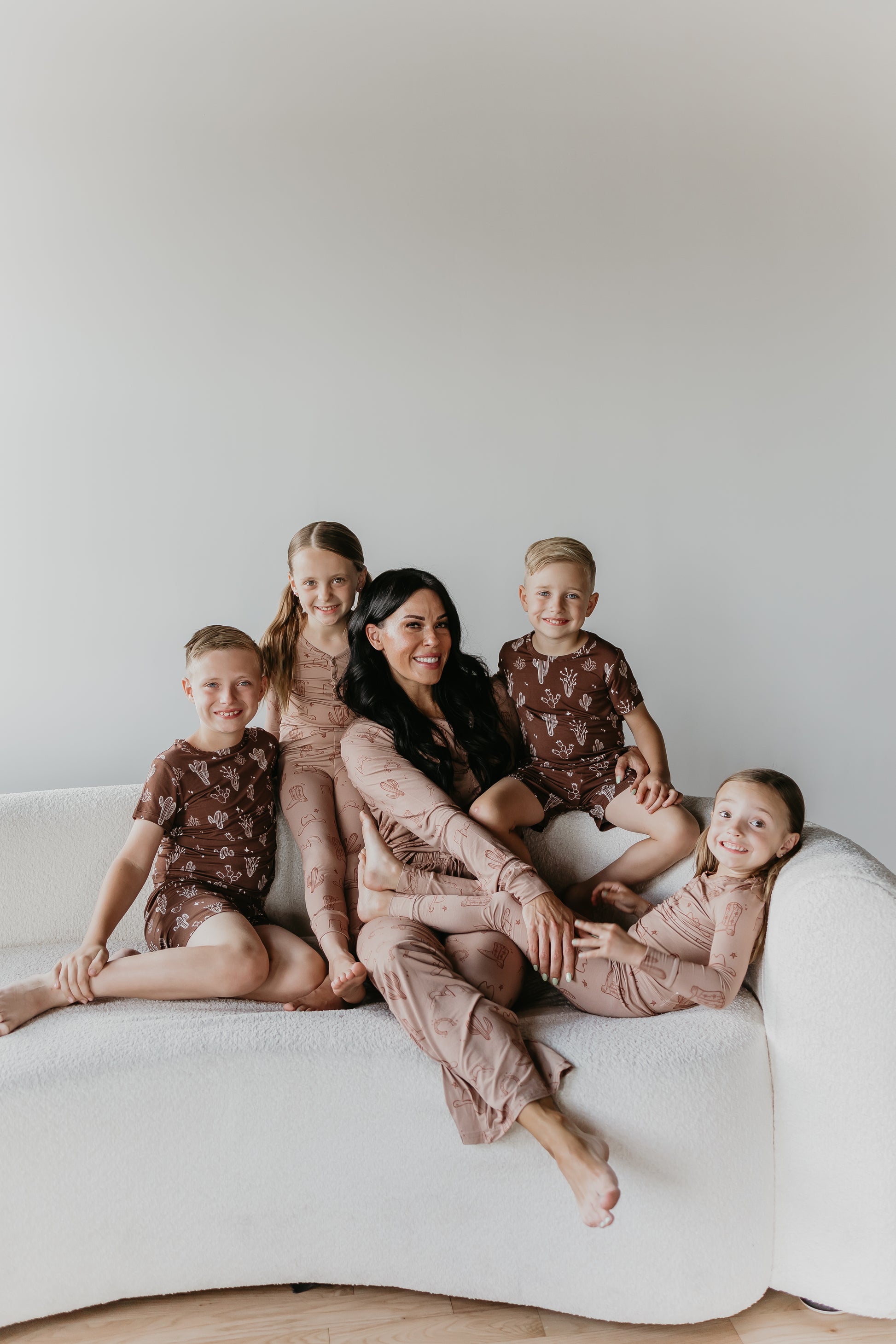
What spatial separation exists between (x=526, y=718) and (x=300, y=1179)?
101 centimetres

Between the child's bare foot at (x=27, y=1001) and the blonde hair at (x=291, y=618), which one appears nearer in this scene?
the child's bare foot at (x=27, y=1001)

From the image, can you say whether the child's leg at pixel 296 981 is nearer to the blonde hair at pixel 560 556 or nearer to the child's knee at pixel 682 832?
the child's knee at pixel 682 832

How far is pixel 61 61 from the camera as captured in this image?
8.16ft

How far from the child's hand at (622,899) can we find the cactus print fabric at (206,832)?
→ 679 millimetres

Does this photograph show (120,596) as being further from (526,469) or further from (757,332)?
(757,332)

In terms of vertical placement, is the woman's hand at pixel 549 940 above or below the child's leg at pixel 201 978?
Answer: above

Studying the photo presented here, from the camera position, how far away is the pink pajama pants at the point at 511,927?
1.58 metres

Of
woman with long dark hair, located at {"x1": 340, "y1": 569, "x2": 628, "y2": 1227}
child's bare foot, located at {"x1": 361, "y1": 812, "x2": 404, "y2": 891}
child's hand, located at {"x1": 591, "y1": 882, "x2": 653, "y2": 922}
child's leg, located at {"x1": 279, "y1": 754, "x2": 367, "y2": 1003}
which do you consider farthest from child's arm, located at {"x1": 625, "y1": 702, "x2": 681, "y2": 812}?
child's leg, located at {"x1": 279, "y1": 754, "x2": 367, "y2": 1003}

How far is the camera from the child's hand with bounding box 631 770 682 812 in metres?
1.91

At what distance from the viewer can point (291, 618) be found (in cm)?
223

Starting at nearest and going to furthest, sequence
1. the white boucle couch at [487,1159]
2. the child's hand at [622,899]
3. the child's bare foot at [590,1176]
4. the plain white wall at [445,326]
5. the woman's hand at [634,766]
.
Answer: the child's bare foot at [590,1176] < the white boucle couch at [487,1159] < the child's hand at [622,899] < the woman's hand at [634,766] < the plain white wall at [445,326]

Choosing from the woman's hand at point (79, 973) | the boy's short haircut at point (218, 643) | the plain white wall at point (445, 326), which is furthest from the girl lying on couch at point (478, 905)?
the plain white wall at point (445, 326)

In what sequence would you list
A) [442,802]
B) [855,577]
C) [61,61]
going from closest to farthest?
[442,802] → [61,61] → [855,577]

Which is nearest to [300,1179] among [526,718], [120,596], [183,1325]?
[183,1325]
